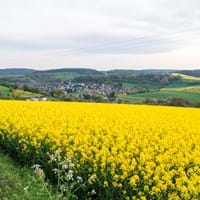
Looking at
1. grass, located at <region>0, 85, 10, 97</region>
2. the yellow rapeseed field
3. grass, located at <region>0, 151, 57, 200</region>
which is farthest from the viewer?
grass, located at <region>0, 85, 10, 97</region>

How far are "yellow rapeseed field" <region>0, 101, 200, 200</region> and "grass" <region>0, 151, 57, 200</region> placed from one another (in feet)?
1.22

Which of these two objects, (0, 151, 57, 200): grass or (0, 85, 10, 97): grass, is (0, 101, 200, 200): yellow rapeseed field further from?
(0, 85, 10, 97): grass

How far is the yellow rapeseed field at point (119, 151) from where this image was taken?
24.0 ft

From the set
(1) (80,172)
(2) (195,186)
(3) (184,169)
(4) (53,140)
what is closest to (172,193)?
(2) (195,186)

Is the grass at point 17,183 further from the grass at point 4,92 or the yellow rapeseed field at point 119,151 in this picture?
the grass at point 4,92

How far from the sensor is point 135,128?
11.9 metres

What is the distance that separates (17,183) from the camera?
390 inches

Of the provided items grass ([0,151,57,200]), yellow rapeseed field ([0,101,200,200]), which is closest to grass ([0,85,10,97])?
yellow rapeseed field ([0,101,200,200])

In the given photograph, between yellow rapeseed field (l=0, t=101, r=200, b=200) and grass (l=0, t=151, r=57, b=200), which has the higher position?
yellow rapeseed field (l=0, t=101, r=200, b=200)

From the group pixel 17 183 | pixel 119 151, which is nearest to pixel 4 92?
pixel 17 183

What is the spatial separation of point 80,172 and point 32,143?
2.88 m

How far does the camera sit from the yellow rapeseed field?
7.30m

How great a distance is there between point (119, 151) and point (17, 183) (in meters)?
2.39

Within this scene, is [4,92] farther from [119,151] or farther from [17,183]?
[119,151]
